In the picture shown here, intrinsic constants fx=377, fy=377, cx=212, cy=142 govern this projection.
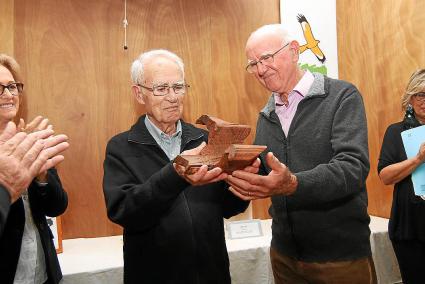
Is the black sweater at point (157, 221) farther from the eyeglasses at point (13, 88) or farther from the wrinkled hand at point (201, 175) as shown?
the eyeglasses at point (13, 88)

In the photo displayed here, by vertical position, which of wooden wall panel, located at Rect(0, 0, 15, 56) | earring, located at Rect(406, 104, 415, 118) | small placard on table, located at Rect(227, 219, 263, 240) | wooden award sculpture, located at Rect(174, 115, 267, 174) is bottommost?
small placard on table, located at Rect(227, 219, 263, 240)

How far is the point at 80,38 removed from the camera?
2.60 metres

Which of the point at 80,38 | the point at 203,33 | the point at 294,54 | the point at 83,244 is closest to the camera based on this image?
the point at 294,54

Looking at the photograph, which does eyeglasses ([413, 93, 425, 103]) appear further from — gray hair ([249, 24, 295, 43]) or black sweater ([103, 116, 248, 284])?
black sweater ([103, 116, 248, 284])

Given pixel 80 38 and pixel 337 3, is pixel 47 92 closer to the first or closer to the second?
pixel 80 38

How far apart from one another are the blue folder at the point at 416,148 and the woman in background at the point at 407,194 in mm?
36

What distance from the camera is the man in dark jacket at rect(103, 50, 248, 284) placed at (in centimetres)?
123

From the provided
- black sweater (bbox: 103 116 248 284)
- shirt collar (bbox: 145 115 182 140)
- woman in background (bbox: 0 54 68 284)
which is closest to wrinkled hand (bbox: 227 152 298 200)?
black sweater (bbox: 103 116 248 284)

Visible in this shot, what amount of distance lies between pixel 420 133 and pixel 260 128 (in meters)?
0.86

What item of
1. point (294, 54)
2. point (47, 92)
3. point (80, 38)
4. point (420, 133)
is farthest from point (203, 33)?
point (420, 133)

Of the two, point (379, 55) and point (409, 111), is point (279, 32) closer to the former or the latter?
point (409, 111)

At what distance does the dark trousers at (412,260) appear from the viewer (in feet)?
5.98

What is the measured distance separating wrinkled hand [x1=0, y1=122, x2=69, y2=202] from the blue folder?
1.67 metres

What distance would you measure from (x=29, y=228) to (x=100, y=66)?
149 cm
